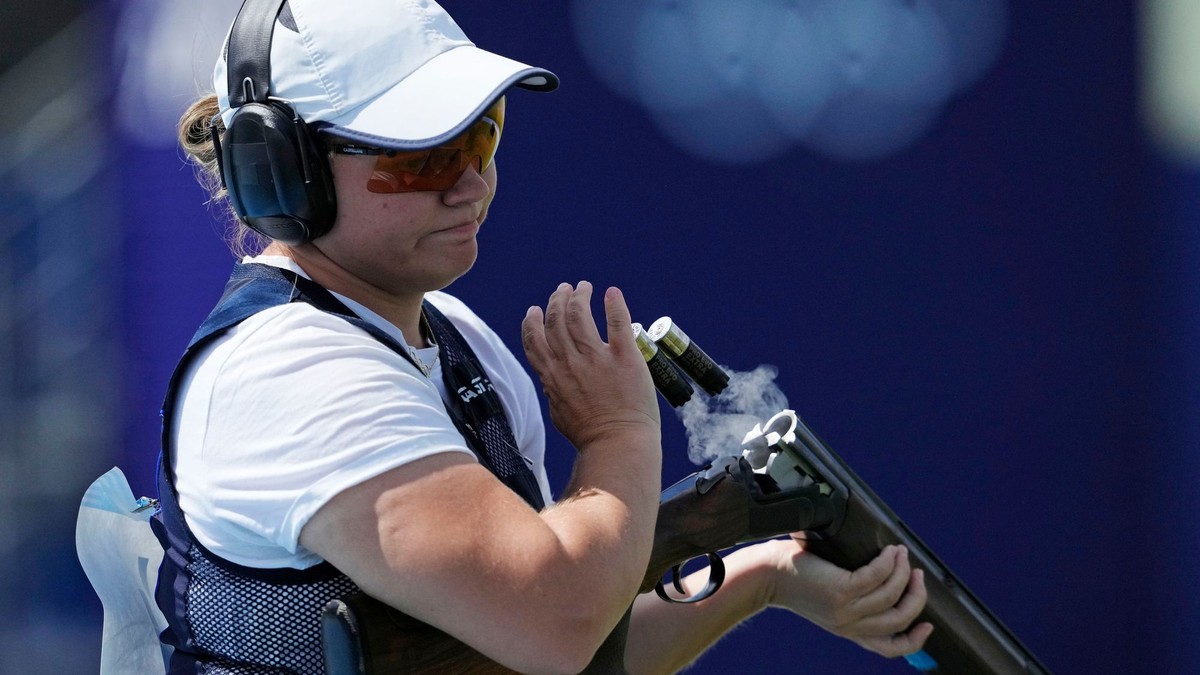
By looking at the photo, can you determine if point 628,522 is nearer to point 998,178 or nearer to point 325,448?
point 325,448

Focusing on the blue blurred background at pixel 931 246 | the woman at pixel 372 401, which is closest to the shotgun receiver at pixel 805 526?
the woman at pixel 372 401

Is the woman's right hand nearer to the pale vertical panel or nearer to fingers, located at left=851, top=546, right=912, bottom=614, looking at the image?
fingers, located at left=851, top=546, right=912, bottom=614

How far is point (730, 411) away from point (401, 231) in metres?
1.29

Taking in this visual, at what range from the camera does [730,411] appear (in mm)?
2588

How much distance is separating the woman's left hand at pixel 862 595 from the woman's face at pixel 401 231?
940mm

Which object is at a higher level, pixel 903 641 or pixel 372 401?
pixel 372 401

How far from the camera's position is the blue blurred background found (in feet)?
8.89

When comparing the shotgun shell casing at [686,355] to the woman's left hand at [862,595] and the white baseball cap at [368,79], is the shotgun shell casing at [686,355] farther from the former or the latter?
the white baseball cap at [368,79]

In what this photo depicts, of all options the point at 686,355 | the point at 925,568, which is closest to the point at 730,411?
the point at 925,568

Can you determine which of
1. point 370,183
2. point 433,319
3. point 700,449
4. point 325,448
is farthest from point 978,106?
point 325,448

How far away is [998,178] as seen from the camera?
9.17 ft

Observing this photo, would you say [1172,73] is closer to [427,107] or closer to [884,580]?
[884,580]

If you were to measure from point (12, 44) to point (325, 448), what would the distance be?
1819 mm

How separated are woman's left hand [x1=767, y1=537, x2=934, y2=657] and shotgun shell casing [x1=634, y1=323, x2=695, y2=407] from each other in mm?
472
